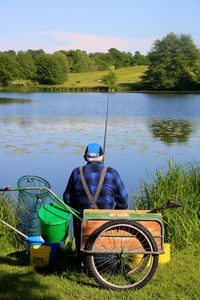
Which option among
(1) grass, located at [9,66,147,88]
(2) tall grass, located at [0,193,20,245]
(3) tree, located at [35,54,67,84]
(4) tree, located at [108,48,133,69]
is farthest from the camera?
(4) tree, located at [108,48,133,69]

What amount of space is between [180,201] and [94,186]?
265 cm

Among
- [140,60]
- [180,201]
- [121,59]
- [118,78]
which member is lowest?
[180,201]

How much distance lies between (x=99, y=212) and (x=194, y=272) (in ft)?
5.37

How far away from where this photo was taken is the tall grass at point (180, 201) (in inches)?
233

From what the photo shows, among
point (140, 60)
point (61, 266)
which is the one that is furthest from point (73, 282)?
point (140, 60)

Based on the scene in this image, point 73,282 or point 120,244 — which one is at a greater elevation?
point 120,244

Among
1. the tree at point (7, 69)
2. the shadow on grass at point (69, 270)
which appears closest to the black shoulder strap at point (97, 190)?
the shadow on grass at point (69, 270)

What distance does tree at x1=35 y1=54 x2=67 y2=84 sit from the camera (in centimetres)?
11081

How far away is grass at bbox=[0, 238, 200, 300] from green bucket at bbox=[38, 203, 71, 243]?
0.49 meters

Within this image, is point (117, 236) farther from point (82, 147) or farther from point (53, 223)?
point (82, 147)

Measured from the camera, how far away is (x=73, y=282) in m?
4.25

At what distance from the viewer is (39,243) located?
16.1ft

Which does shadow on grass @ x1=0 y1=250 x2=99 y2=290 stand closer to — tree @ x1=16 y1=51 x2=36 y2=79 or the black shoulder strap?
the black shoulder strap

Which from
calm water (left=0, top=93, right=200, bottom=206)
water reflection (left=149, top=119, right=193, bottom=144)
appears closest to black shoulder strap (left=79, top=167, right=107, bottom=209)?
calm water (left=0, top=93, right=200, bottom=206)
